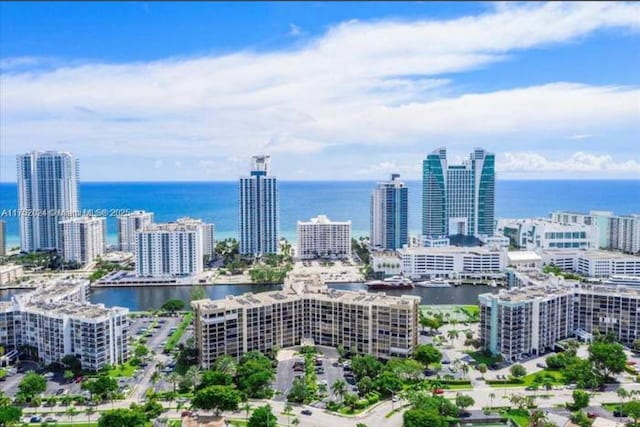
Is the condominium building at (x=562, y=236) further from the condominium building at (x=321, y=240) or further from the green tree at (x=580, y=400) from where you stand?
the green tree at (x=580, y=400)

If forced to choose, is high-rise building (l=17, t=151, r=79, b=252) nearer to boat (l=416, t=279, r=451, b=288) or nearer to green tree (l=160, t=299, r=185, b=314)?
green tree (l=160, t=299, r=185, b=314)

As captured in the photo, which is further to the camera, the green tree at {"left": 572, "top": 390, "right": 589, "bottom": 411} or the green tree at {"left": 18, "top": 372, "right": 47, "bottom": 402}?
the green tree at {"left": 18, "top": 372, "right": 47, "bottom": 402}

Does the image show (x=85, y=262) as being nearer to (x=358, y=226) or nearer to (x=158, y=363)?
(x=158, y=363)

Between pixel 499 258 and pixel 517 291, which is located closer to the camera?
pixel 517 291

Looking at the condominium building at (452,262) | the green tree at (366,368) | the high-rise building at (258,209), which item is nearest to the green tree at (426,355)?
the green tree at (366,368)

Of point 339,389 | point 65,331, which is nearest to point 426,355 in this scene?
point 339,389

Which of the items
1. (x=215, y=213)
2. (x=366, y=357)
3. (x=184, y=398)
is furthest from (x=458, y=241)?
(x=215, y=213)

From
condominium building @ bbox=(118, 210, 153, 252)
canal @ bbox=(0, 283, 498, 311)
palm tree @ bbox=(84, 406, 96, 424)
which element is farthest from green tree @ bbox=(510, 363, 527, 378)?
condominium building @ bbox=(118, 210, 153, 252)
